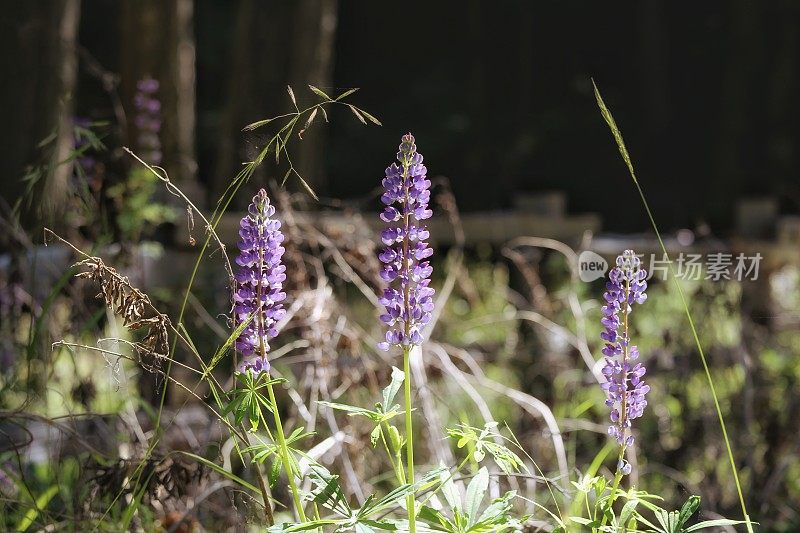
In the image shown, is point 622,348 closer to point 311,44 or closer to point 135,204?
point 135,204

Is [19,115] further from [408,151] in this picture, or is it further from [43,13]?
[408,151]

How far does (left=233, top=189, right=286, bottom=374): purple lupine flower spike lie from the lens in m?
1.74

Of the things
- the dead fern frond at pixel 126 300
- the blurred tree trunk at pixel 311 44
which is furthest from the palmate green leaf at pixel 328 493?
the blurred tree trunk at pixel 311 44

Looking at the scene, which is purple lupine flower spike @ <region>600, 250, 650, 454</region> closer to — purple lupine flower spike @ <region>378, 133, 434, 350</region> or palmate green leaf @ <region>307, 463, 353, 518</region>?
purple lupine flower spike @ <region>378, 133, 434, 350</region>

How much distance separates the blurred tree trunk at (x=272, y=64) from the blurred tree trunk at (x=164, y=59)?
3.28 ft

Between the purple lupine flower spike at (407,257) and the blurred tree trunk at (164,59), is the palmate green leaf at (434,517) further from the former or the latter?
the blurred tree trunk at (164,59)

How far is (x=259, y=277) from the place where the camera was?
5.76ft

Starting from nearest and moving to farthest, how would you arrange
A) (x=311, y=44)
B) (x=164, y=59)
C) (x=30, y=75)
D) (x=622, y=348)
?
1. (x=622, y=348)
2. (x=164, y=59)
3. (x=30, y=75)
4. (x=311, y=44)

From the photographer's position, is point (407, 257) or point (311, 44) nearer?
point (407, 257)

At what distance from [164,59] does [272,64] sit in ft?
5.61

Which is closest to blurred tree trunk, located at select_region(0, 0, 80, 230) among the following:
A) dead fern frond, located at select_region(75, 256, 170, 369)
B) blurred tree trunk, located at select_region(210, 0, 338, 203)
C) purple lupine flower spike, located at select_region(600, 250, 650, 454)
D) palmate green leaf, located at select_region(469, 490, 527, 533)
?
blurred tree trunk, located at select_region(210, 0, 338, 203)

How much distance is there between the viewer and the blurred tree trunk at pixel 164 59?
7039mm

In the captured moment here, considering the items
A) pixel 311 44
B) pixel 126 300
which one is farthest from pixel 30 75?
pixel 126 300

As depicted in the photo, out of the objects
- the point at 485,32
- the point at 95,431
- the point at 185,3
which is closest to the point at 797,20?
the point at 485,32
